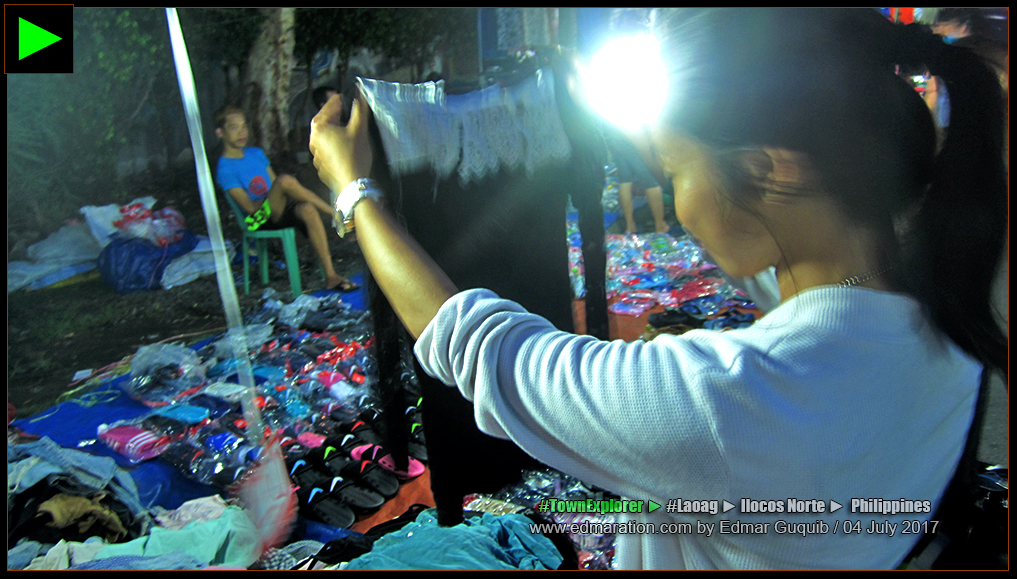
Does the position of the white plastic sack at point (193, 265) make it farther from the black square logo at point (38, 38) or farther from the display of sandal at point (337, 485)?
the display of sandal at point (337, 485)

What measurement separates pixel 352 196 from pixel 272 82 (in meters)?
0.44

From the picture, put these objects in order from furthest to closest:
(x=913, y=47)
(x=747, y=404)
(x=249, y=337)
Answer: (x=249, y=337) → (x=913, y=47) → (x=747, y=404)

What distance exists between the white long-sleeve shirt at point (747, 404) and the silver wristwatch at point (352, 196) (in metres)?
0.27

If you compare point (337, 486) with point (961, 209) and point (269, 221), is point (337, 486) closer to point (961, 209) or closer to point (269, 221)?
point (269, 221)

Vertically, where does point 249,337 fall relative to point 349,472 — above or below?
above

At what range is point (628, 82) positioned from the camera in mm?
942

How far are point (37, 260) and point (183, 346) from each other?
34cm

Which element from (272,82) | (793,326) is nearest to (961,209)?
(793,326)

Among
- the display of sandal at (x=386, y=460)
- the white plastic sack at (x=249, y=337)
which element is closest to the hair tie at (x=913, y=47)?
the display of sandal at (x=386, y=460)

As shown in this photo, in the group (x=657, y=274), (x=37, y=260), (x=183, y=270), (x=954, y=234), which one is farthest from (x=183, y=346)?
(x=954, y=234)

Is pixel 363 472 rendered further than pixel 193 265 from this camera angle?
Yes

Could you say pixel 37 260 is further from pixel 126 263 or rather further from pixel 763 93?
pixel 763 93

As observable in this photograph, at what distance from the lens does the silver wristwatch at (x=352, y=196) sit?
0.84 metres

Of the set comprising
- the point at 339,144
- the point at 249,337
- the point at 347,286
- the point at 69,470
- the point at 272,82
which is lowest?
the point at 69,470
